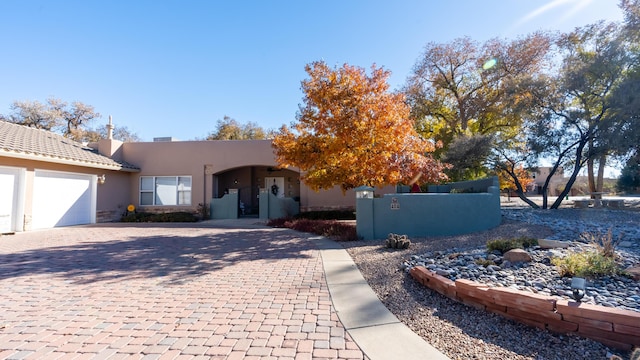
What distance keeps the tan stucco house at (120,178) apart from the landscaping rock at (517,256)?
1186 centimetres

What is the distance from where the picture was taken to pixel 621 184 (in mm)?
30141

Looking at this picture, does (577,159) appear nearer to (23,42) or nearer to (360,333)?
(360,333)

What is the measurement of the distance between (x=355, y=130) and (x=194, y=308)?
6.43 m

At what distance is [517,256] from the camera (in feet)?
15.8

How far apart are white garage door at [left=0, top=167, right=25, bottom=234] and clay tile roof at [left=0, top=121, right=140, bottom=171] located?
2.65ft

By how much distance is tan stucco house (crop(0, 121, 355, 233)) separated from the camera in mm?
11523

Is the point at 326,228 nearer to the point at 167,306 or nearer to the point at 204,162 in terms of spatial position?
the point at 167,306

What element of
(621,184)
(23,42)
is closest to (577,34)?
(23,42)

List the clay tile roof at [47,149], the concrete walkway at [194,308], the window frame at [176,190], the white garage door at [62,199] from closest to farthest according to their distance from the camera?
the concrete walkway at [194,308], the clay tile roof at [47,149], the white garage door at [62,199], the window frame at [176,190]

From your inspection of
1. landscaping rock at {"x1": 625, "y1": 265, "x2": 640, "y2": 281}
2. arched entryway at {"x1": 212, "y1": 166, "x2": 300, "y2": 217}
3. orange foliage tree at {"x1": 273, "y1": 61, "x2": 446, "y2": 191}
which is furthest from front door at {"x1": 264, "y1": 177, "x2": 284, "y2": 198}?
landscaping rock at {"x1": 625, "y1": 265, "x2": 640, "y2": 281}

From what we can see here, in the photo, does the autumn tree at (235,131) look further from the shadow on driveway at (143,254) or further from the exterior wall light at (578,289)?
the exterior wall light at (578,289)

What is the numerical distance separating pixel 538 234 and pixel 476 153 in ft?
25.6

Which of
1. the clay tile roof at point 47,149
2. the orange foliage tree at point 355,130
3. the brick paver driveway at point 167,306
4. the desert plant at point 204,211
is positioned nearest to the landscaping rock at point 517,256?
the brick paver driveway at point 167,306

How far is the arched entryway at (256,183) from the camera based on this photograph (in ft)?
64.1
